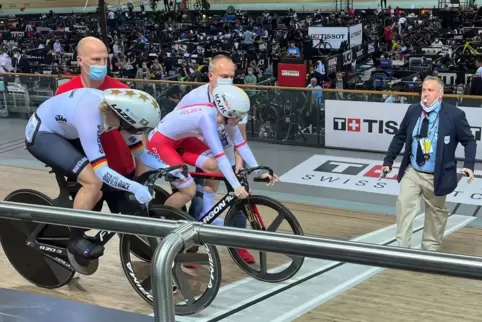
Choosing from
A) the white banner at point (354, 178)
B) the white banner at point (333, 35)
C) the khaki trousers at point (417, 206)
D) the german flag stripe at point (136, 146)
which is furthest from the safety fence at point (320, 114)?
the white banner at point (333, 35)

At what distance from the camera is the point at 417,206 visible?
5.24 m

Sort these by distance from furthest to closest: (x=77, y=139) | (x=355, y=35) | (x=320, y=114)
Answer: (x=355, y=35), (x=320, y=114), (x=77, y=139)

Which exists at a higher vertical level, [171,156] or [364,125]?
[171,156]

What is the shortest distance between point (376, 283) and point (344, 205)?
5158mm

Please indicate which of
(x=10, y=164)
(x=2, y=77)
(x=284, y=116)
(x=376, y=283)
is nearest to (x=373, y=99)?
(x=284, y=116)

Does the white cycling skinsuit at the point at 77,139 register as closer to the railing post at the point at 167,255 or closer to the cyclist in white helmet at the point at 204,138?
the cyclist in white helmet at the point at 204,138

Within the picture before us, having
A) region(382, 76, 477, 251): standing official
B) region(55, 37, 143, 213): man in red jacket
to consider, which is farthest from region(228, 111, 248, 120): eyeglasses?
region(382, 76, 477, 251): standing official

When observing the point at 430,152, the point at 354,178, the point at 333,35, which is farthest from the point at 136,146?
the point at 333,35

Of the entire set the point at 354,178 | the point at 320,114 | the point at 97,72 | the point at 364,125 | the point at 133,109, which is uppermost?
the point at 97,72

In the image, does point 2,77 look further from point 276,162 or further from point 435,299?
point 435,299

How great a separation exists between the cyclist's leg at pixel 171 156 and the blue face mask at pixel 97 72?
2.83ft

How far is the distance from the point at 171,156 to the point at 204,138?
318mm

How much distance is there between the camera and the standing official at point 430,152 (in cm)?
499

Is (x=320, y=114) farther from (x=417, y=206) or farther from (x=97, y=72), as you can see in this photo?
(x=97, y=72)
